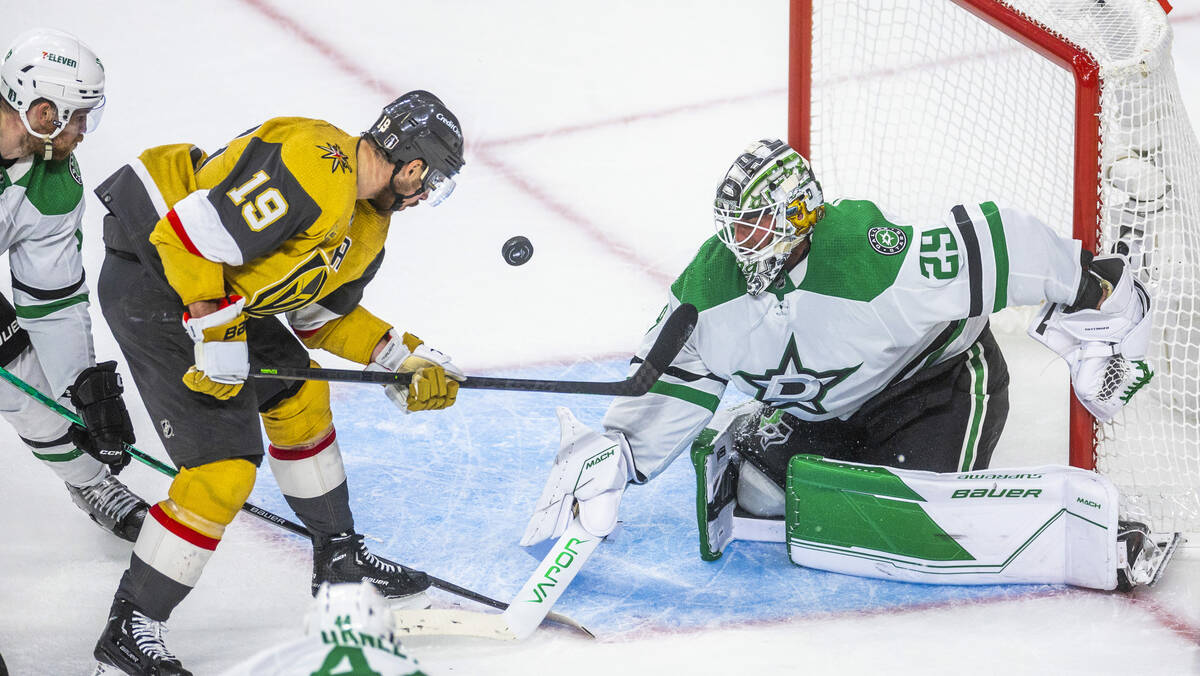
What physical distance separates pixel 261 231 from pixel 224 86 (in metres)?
3.04

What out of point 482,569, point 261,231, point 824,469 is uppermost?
point 261,231

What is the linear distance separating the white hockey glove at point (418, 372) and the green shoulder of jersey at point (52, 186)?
2.49ft

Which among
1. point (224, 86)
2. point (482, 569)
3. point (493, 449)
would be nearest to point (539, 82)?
point (224, 86)

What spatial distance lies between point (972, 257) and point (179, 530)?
166cm

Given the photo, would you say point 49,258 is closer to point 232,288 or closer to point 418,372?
point 232,288

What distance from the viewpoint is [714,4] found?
561cm

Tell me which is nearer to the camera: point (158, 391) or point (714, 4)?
point (158, 391)

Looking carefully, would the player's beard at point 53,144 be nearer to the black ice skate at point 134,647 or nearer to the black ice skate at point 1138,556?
the black ice skate at point 134,647

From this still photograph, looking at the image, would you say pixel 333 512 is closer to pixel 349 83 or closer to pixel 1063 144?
pixel 1063 144

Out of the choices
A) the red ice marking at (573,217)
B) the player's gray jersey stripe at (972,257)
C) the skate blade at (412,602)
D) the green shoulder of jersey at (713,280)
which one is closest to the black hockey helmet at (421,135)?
the green shoulder of jersey at (713,280)

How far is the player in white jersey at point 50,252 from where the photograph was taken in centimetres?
274

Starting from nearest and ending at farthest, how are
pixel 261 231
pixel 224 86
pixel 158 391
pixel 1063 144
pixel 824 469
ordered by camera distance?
pixel 261 231 < pixel 158 391 < pixel 824 469 < pixel 1063 144 < pixel 224 86

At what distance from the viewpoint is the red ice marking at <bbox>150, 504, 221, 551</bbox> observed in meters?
2.46

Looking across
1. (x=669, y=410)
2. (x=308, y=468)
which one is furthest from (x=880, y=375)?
(x=308, y=468)
